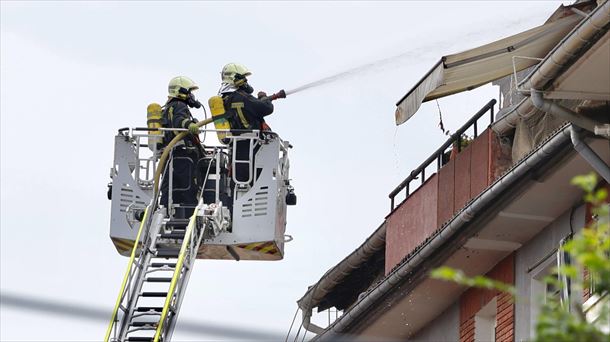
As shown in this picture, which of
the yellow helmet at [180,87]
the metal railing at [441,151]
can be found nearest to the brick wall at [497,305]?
the metal railing at [441,151]

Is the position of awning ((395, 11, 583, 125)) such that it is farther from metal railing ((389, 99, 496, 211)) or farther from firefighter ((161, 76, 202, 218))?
firefighter ((161, 76, 202, 218))

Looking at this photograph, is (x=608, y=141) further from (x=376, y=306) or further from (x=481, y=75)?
(x=376, y=306)

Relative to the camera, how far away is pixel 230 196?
61.6 feet

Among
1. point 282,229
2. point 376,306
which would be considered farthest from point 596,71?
point 282,229

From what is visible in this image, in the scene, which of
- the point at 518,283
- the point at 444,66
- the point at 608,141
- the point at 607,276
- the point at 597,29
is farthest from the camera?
the point at 518,283

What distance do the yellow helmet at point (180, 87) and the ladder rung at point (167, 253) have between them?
2.25 m

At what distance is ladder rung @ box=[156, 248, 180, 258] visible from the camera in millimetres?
17547

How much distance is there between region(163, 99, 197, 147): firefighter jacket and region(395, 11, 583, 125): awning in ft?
16.9

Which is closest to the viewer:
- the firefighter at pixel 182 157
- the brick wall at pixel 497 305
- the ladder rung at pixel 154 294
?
the brick wall at pixel 497 305

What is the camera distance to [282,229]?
19.3 m

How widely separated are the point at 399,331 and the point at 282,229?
1928 millimetres

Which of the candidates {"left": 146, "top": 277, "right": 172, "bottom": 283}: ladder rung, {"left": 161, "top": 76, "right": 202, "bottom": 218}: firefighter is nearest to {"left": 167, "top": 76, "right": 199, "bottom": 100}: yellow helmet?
{"left": 161, "top": 76, "right": 202, "bottom": 218}: firefighter

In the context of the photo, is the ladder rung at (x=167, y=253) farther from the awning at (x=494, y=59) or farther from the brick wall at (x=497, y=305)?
the awning at (x=494, y=59)

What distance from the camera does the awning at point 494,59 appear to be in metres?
13.6
